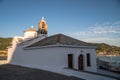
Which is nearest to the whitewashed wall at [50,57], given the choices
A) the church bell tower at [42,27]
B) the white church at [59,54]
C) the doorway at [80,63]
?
the white church at [59,54]

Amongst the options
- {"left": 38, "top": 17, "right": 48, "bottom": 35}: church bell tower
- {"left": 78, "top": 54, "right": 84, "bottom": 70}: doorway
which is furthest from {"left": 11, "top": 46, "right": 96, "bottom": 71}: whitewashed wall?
{"left": 38, "top": 17, "right": 48, "bottom": 35}: church bell tower

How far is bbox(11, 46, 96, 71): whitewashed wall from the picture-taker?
51.8 feet

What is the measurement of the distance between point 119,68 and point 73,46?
9.42 metres

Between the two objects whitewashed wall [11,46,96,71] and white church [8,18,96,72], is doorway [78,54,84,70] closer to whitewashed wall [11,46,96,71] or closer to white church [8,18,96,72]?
white church [8,18,96,72]

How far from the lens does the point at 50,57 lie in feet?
54.9

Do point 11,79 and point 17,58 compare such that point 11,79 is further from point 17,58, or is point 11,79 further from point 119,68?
point 119,68

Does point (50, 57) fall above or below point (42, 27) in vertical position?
below

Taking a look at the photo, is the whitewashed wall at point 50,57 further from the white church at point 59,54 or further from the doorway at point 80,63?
the doorway at point 80,63

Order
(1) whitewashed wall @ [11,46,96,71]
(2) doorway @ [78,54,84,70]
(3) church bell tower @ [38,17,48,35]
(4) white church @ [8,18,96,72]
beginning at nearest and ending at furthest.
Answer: (1) whitewashed wall @ [11,46,96,71]
(4) white church @ [8,18,96,72]
(2) doorway @ [78,54,84,70]
(3) church bell tower @ [38,17,48,35]

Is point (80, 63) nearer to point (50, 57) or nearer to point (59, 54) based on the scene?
point (59, 54)

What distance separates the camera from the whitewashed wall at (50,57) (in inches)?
622

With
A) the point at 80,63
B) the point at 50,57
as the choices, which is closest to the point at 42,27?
the point at 50,57

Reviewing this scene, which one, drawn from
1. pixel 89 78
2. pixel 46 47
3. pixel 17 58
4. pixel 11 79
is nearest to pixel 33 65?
pixel 46 47

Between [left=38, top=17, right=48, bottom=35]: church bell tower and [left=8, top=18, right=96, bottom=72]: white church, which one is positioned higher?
[left=38, top=17, right=48, bottom=35]: church bell tower
